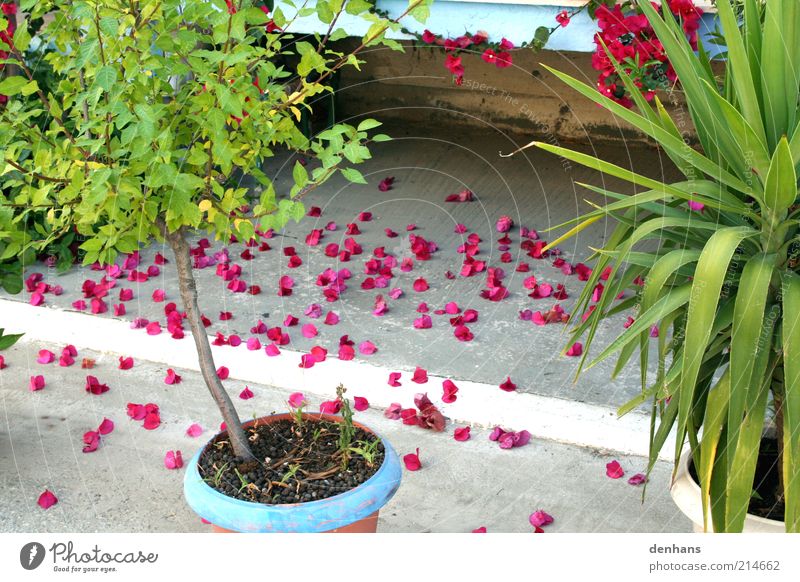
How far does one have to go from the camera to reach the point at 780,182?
1973mm

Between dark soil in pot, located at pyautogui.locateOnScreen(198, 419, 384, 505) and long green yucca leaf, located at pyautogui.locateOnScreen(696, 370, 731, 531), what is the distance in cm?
82

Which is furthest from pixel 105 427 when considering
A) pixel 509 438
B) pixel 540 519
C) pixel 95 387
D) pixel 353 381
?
pixel 540 519

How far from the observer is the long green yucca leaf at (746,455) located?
2041 mm

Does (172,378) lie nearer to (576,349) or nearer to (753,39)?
(576,349)

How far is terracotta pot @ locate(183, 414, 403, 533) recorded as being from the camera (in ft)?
7.39

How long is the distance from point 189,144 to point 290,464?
855 mm

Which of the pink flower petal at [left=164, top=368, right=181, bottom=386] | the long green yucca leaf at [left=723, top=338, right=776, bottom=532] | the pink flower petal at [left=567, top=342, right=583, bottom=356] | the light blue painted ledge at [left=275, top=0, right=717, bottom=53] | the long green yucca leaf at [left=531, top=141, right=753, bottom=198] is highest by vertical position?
the light blue painted ledge at [left=275, top=0, right=717, bottom=53]

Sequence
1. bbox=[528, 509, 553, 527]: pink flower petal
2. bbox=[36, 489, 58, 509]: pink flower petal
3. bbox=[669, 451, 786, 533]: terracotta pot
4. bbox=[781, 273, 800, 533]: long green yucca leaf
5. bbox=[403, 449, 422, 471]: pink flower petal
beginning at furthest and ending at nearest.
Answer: bbox=[403, 449, 422, 471]: pink flower petal, bbox=[36, 489, 58, 509]: pink flower petal, bbox=[528, 509, 553, 527]: pink flower petal, bbox=[669, 451, 786, 533]: terracotta pot, bbox=[781, 273, 800, 533]: long green yucca leaf

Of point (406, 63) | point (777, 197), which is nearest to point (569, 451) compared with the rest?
point (777, 197)

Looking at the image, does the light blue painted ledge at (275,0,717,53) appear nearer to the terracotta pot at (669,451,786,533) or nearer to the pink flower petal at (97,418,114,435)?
the pink flower petal at (97,418,114,435)

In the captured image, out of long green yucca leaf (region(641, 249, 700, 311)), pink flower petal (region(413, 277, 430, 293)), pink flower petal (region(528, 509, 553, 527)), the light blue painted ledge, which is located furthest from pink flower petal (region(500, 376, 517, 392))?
the light blue painted ledge

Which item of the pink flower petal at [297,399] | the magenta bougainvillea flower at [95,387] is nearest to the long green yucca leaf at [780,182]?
the pink flower petal at [297,399]

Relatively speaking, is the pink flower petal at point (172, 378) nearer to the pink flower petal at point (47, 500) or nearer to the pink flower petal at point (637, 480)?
the pink flower petal at point (47, 500)

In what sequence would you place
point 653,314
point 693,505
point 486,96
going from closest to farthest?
point 653,314
point 693,505
point 486,96
